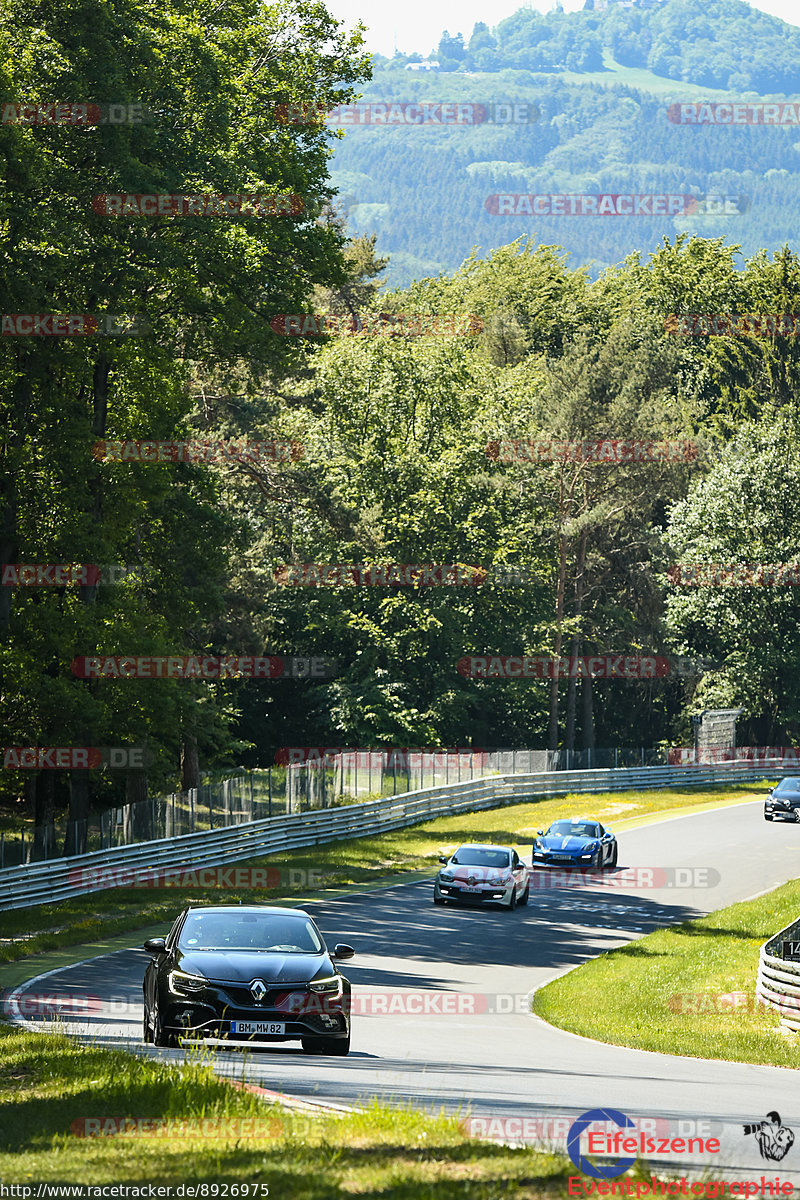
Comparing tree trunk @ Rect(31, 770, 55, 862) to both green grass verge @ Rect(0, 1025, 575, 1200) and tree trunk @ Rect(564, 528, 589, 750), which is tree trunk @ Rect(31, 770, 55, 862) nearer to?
green grass verge @ Rect(0, 1025, 575, 1200)

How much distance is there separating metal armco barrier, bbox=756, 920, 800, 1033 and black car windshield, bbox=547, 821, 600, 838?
1426cm

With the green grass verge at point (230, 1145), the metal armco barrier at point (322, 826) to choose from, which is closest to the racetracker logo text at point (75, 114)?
the metal armco barrier at point (322, 826)

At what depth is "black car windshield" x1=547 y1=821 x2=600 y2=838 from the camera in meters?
35.5

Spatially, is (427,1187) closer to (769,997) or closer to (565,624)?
(769,997)

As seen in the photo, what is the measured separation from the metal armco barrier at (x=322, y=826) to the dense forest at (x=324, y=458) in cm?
297

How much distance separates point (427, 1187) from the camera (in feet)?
23.6

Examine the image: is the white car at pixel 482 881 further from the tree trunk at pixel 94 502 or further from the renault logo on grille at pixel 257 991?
the renault logo on grille at pixel 257 991

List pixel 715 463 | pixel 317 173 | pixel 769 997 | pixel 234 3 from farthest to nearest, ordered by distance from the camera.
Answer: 1. pixel 715 463
2. pixel 317 173
3. pixel 234 3
4. pixel 769 997

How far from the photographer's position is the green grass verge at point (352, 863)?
26188mm

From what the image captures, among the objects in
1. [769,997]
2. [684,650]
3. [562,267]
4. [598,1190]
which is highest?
[562,267]

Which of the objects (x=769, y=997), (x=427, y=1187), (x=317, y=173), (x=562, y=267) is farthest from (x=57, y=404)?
(x=562, y=267)

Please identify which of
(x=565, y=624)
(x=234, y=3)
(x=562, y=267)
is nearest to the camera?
(x=234, y=3)

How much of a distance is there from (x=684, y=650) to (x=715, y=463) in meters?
9.34

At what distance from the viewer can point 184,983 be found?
12914mm
